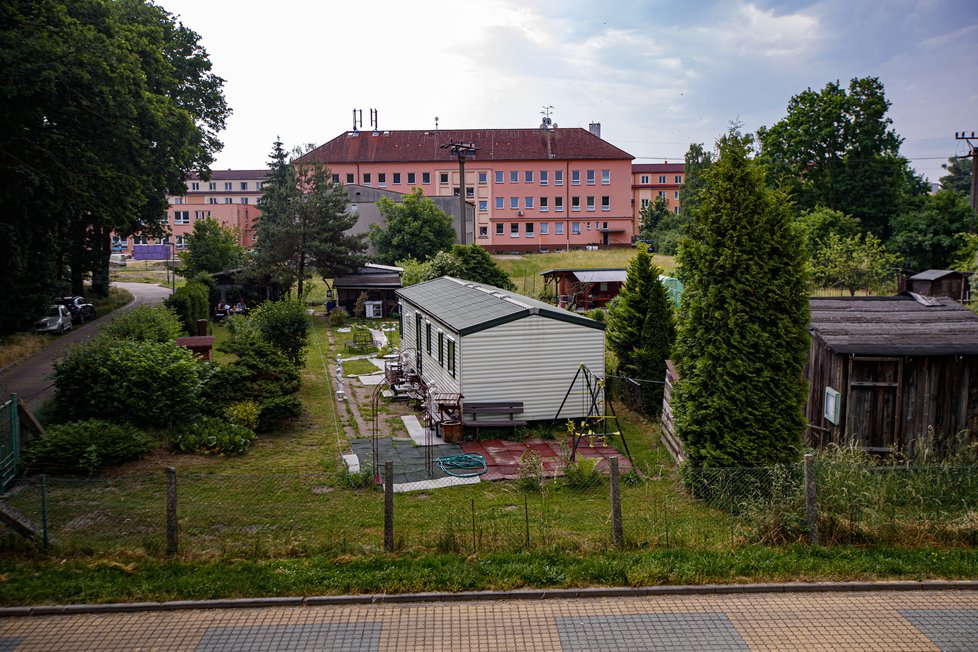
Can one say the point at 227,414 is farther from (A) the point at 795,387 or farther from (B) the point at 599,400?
(A) the point at 795,387

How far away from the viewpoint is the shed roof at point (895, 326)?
14.1 m

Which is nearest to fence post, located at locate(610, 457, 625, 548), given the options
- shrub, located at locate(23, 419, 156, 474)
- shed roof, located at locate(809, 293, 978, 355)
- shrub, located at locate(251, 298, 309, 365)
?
shed roof, located at locate(809, 293, 978, 355)

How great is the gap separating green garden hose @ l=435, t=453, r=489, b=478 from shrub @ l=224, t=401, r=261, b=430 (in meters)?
4.55

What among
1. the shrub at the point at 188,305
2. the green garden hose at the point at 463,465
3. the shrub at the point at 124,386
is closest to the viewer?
the green garden hose at the point at 463,465

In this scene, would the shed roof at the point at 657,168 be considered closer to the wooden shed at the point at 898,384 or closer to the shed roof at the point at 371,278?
the shed roof at the point at 371,278

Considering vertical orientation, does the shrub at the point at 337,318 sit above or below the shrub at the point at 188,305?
below

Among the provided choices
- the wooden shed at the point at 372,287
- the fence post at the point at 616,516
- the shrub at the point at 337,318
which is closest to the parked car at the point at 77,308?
the shrub at the point at 337,318

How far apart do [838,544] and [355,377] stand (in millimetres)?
17986

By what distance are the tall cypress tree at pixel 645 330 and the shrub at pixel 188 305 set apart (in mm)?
17304

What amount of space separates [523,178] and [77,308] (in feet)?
160

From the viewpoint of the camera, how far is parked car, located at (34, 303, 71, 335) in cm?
3256

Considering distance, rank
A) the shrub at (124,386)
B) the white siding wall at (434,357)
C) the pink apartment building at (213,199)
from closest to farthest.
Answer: the shrub at (124,386) < the white siding wall at (434,357) < the pink apartment building at (213,199)

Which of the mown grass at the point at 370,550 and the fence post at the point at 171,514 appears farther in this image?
the fence post at the point at 171,514

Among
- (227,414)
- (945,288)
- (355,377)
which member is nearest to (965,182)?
(945,288)
